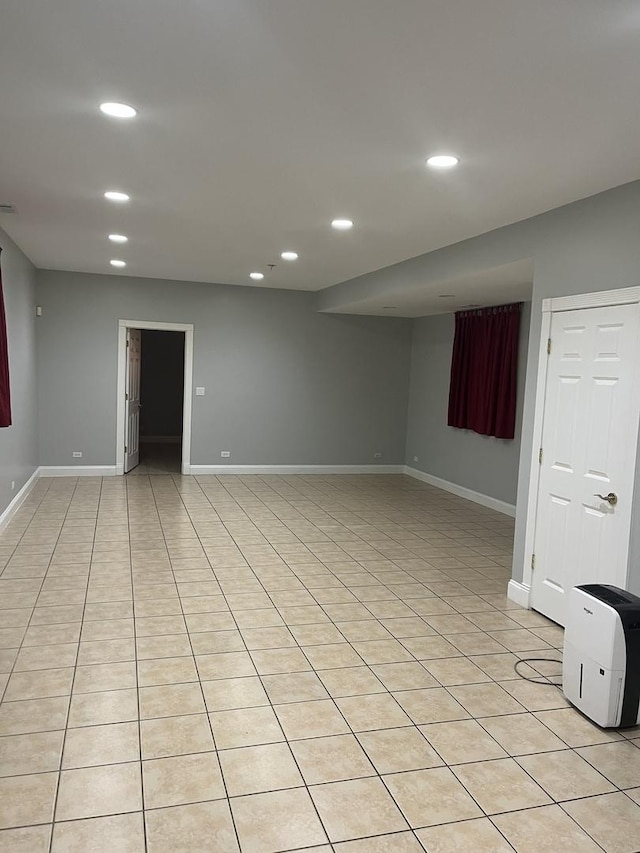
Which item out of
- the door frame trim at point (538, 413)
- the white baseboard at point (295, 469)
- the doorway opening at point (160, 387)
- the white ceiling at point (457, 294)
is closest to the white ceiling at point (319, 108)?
the white ceiling at point (457, 294)

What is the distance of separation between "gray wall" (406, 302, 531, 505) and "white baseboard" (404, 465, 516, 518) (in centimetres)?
6

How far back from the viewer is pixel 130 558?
509 centimetres

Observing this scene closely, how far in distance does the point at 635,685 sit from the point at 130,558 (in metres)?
3.62

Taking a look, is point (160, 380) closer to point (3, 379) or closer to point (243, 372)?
point (243, 372)

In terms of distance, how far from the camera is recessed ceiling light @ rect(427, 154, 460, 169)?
3.17m

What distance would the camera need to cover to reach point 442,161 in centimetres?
323

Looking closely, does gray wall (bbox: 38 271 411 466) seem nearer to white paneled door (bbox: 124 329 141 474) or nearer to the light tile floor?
white paneled door (bbox: 124 329 141 474)

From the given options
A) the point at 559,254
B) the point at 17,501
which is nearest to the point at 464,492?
the point at 559,254

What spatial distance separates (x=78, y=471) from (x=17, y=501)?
1.99m

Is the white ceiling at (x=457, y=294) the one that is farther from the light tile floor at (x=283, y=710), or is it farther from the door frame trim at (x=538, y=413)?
the light tile floor at (x=283, y=710)

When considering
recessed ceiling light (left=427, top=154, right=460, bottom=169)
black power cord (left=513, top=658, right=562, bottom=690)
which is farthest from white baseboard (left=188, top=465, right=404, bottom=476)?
recessed ceiling light (left=427, top=154, right=460, bottom=169)

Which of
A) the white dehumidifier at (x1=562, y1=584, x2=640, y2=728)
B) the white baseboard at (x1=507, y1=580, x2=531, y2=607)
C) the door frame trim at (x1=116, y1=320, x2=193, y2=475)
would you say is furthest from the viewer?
the door frame trim at (x1=116, y1=320, x2=193, y2=475)

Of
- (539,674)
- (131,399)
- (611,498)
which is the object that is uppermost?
(131,399)

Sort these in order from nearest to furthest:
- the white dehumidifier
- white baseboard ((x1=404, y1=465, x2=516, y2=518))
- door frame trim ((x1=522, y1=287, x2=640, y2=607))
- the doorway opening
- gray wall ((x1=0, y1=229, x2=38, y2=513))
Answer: the white dehumidifier < door frame trim ((x1=522, y1=287, x2=640, y2=607)) < gray wall ((x1=0, y1=229, x2=38, y2=513)) < white baseboard ((x1=404, y1=465, x2=516, y2=518)) < the doorway opening
